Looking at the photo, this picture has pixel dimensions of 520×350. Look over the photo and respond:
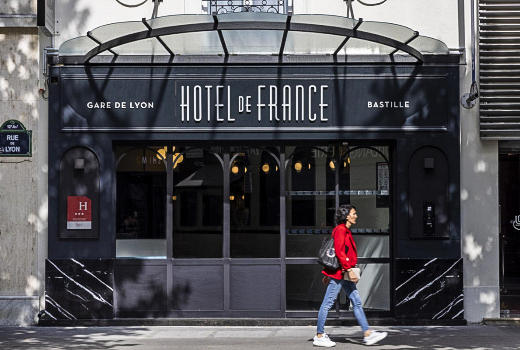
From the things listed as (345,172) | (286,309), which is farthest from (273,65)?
(286,309)

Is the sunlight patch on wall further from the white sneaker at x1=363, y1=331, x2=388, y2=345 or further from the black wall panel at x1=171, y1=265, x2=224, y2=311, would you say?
the black wall panel at x1=171, y1=265, x2=224, y2=311

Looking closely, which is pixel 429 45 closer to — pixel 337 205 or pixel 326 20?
pixel 326 20

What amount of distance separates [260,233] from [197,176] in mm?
1239

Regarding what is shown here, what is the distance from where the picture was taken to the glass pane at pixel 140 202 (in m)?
11.7

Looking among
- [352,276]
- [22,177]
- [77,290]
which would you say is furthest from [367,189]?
[22,177]

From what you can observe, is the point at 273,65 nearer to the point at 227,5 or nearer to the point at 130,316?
the point at 227,5

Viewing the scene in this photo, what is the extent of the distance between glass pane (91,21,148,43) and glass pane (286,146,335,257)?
9.45ft

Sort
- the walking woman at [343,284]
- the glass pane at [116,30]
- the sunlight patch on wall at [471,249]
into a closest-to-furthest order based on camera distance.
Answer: the walking woman at [343,284]
the glass pane at [116,30]
the sunlight patch on wall at [471,249]

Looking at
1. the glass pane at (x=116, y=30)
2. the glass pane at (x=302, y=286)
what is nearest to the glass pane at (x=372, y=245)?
the glass pane at (x=302, y=286)

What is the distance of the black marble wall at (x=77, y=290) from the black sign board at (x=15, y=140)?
1611 millimetres

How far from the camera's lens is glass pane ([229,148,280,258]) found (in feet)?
38.3

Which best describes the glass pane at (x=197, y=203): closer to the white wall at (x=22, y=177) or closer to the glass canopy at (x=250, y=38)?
the glass canopy at (x=250, y=38)

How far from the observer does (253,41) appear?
11352 mm

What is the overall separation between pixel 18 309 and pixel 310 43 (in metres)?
5.57
